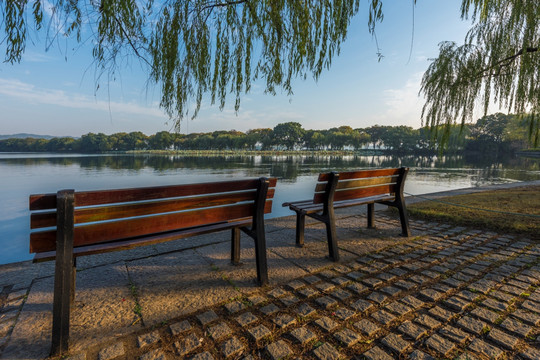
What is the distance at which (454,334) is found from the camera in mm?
1816

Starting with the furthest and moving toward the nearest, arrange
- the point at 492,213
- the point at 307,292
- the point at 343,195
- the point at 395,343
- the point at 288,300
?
1. the point at 492,213
2. the point at 343,195
3. the point at 307,292
4. the point at 288,300
5. the point at 395,343

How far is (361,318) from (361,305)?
18cm

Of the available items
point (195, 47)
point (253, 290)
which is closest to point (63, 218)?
point (253, 290)

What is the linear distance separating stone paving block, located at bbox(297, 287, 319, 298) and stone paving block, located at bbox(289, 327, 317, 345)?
1.50 feet

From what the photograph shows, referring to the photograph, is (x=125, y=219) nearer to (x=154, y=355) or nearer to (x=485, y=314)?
(x=154, y=355)

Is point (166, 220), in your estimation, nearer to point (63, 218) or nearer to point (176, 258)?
point (63, 218)

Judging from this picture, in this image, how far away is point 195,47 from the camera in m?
2.76

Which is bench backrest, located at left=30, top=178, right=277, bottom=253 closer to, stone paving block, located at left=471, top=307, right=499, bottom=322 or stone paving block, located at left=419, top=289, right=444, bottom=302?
stone paving block, located at left=419, top=289, right=444, bottom=302

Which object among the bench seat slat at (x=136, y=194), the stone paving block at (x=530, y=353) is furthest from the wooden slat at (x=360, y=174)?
the stone paving block at (x=530, y=353)

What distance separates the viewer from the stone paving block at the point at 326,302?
216 cm

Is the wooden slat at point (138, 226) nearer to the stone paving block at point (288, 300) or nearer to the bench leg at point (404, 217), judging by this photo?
the stone paving block at point (288, 300)

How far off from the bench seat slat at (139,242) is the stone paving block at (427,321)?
1.58m

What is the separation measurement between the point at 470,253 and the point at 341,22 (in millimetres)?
3133

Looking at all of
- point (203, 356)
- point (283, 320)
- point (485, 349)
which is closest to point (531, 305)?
point (485, 349)
